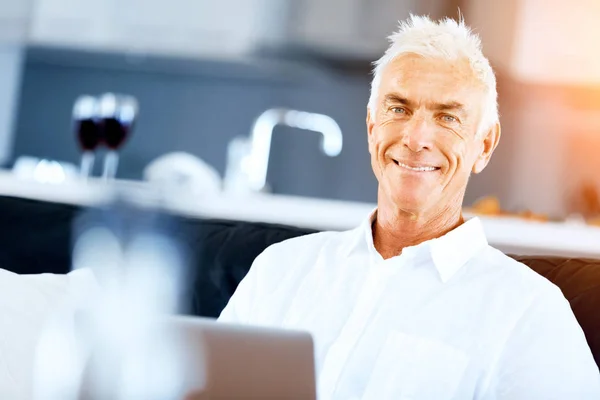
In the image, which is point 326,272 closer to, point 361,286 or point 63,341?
point 361,286

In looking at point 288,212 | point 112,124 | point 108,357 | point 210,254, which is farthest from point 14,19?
point 108,357

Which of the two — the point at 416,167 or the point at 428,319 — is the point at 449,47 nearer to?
the point at 416,167

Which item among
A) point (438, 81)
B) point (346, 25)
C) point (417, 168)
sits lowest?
point (417, 168)

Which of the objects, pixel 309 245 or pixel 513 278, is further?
pixel 309 245

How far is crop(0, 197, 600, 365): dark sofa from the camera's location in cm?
123

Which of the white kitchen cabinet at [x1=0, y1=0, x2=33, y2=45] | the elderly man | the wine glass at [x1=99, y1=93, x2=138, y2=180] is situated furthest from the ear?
the white kitchen cabinet at [x1=0, y1=0, x2=33, y2=45]

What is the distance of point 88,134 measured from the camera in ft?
8.23

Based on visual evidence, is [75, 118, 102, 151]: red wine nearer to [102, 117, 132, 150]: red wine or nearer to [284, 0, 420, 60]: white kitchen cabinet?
[102, 117, 132, 150]: red wine

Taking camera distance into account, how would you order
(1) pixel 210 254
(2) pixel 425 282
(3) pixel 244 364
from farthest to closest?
(1) pixel 210 254 → (2) pixel 425 282 → (3) pixel 244 364

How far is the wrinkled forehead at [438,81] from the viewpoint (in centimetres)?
126

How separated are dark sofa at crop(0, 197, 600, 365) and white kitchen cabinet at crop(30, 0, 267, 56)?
291 centimetres

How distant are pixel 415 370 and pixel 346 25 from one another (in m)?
3.36

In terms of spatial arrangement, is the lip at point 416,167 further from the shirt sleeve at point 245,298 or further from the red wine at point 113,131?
the red wine at point 113,131

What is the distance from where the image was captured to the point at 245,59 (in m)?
4.49
